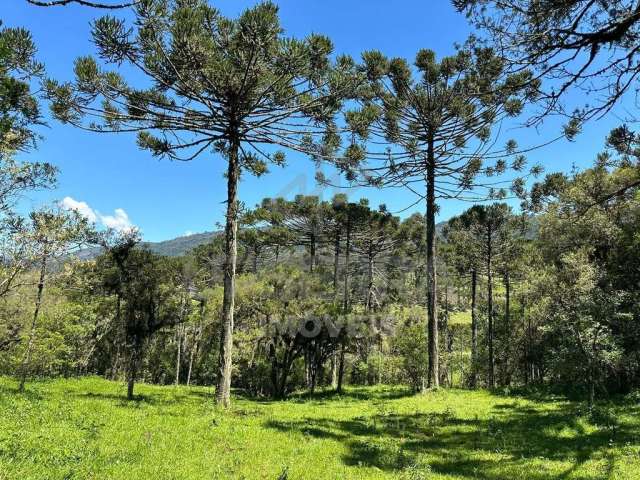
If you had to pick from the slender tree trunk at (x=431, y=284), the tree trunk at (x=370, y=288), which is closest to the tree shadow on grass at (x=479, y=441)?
the slender tree trunk at (x=431, y=284)

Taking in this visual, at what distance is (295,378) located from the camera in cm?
3039

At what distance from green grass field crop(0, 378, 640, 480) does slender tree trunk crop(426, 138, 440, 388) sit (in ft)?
19.2

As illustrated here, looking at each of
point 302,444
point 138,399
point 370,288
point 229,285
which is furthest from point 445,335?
point 302,444

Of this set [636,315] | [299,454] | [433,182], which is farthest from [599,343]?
[299,454]

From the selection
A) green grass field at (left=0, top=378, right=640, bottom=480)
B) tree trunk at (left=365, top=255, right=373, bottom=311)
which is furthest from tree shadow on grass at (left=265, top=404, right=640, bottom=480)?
tree trunk at (left=365, top=255, right=373, bottom=311)

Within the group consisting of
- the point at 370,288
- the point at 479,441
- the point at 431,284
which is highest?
the point at 370,288

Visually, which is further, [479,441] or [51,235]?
[51,235]

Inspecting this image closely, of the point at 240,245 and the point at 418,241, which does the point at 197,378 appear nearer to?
the point at 240,245

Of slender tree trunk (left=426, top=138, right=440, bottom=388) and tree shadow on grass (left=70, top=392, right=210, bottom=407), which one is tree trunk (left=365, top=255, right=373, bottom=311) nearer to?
slender tree trunk (left=426, top=138, right=440, bottom=388)

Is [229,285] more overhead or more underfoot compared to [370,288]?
more underfoot

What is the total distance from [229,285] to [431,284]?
31.1 ft

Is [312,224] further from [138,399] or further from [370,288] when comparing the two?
[138,399]

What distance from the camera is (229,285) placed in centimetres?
1345

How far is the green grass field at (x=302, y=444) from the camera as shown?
261 inches
